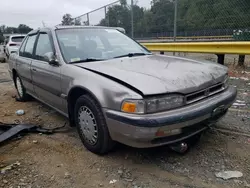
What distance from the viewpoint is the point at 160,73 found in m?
2.66

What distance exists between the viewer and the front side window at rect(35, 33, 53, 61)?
12.3ft

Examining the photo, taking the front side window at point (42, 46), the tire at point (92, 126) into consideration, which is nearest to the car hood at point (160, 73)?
the tire at point (92, 126)

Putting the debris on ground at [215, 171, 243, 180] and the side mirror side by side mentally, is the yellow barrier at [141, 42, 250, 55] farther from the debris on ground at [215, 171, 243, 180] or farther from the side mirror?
the side mirror

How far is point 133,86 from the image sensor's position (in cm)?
236

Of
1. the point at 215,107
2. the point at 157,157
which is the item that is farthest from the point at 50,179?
the point at 215,107

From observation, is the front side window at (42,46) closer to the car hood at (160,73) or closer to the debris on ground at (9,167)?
the car hood at (160,73)

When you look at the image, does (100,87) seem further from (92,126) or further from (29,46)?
(29,46)

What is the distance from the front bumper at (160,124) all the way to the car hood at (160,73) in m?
0.21

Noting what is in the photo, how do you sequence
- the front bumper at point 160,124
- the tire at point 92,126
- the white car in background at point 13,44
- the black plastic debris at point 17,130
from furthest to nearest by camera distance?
the white car in background at point 13,44
the black plastic debris at point 17,130
the tire at point 92,126
the front bumper at point 160,124

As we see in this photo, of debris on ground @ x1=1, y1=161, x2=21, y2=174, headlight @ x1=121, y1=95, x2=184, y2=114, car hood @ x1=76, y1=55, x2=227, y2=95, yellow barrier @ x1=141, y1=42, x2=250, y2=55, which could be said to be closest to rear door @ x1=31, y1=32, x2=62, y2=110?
car hood @ x1=76, y1=55, x2=227, y2=95

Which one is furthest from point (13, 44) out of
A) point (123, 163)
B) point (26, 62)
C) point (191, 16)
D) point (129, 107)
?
point (129, 107)

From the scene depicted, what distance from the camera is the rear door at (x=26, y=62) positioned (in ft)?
14.5

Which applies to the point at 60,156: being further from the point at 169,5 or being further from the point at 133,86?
the point at 169,5

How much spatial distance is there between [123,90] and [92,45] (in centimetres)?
147
